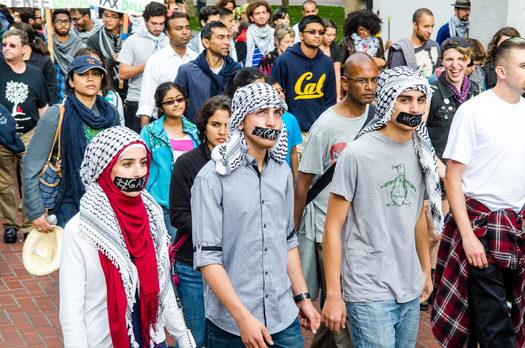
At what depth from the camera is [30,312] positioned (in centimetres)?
596

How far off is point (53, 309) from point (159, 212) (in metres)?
2.98

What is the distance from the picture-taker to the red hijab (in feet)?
10.5

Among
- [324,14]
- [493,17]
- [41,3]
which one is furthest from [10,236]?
[324,14]

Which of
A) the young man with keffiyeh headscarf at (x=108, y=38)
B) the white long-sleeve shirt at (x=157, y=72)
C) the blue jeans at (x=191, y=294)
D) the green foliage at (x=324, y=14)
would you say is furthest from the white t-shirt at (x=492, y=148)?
the green foliage at (x=324, y=14)

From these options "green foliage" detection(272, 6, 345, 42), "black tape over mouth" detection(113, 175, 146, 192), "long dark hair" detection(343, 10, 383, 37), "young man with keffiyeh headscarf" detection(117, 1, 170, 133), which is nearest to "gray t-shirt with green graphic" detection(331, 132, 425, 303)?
"black tape over mouth" detection(113, 175, 146, 192)

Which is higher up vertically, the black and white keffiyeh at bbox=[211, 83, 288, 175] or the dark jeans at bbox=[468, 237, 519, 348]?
the black and white keffiyeh at bbox=[211, 83, 288, 175]

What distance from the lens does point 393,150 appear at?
368cm

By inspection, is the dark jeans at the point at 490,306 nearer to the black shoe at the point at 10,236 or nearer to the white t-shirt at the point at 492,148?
the white t-shirt at the point at 492,148

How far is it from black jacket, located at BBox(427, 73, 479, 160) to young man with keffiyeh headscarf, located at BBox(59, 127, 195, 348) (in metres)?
3.23

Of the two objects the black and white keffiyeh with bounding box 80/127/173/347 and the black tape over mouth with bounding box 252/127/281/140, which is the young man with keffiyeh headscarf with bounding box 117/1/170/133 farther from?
the black tape over mouth with bounding box 252/127/281/140

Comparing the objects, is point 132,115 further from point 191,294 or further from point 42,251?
point 191,294

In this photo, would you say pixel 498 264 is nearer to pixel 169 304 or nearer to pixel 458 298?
pixel 458 298

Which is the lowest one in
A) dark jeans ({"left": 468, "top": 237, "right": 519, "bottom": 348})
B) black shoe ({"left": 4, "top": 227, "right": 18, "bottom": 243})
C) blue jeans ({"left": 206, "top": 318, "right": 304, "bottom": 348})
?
black shoe ({"left": 4, "top": 227, "right": 18, "bottom": 243})

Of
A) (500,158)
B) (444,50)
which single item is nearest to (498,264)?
(500,158)
